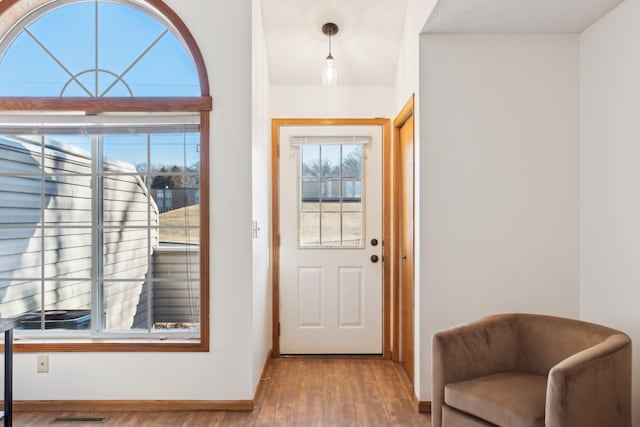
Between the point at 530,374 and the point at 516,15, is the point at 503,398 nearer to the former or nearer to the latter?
the point at 530,374

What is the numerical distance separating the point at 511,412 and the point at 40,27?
11.2ft

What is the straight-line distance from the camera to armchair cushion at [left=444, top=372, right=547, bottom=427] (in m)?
1.79

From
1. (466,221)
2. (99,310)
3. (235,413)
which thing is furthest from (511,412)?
(99,310)

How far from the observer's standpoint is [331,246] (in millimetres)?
3766

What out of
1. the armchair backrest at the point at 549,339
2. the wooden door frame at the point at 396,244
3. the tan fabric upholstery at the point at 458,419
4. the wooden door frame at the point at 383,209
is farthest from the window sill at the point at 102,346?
the armchair backrest at the point at 549,339

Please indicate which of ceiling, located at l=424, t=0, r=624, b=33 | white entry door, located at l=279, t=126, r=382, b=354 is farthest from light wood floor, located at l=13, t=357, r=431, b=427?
ceiling, located at l=424, t=0, r=624, b=33

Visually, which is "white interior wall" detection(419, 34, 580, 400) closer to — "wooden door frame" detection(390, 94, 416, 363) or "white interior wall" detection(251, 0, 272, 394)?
"wooden door frame" detection(390, 94, 416, 363)

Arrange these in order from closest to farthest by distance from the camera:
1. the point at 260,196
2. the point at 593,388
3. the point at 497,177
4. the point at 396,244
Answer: the point at 593,388, the point at 497,177, the point at 260,196, the point at 396,244

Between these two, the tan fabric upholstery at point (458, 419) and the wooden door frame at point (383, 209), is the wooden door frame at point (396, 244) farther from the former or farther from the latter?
the tan fabric upholstery at point (458, 419)

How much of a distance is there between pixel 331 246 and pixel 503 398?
6.77 ft

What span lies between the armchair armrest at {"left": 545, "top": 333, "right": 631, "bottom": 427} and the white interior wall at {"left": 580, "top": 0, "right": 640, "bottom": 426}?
43cm

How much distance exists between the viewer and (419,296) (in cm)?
271

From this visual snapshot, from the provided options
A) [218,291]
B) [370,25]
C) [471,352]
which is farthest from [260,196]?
[471,352]

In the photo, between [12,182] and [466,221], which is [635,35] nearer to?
[466,221]
